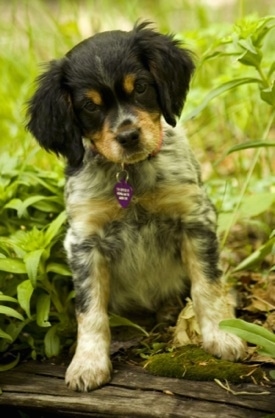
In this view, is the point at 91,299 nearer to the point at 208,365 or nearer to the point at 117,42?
the point at 208,365

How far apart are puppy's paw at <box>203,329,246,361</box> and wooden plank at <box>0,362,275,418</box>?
0.26 metres

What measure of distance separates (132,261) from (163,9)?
3.79m

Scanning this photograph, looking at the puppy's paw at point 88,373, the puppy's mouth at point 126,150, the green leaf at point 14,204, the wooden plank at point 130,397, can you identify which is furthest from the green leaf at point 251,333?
the green leaf at point 14,204

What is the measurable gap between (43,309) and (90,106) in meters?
1.01

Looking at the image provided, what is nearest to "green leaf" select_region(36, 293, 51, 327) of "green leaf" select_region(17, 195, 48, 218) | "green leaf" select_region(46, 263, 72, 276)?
"green leaf" select_region(46, 263, 72, 276)

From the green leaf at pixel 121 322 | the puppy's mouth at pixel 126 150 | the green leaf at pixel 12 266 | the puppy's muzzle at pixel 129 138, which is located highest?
the puppy's muzzle at pixel 129 138

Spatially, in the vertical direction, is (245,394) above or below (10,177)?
below

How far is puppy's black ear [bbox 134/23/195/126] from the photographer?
3895 millimetres

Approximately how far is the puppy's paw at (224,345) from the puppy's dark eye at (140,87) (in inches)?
46.2

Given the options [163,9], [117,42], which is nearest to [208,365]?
[117,42]

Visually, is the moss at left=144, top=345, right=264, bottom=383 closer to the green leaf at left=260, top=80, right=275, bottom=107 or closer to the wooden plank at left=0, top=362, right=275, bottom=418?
the wooden plank at left=0, top=362, right=275, bottom=418

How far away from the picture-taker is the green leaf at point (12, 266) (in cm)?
396

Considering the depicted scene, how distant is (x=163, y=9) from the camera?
→ 290 inches

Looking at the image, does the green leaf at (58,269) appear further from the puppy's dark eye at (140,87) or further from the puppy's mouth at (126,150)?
the puppy's dark eye at (140,87)
